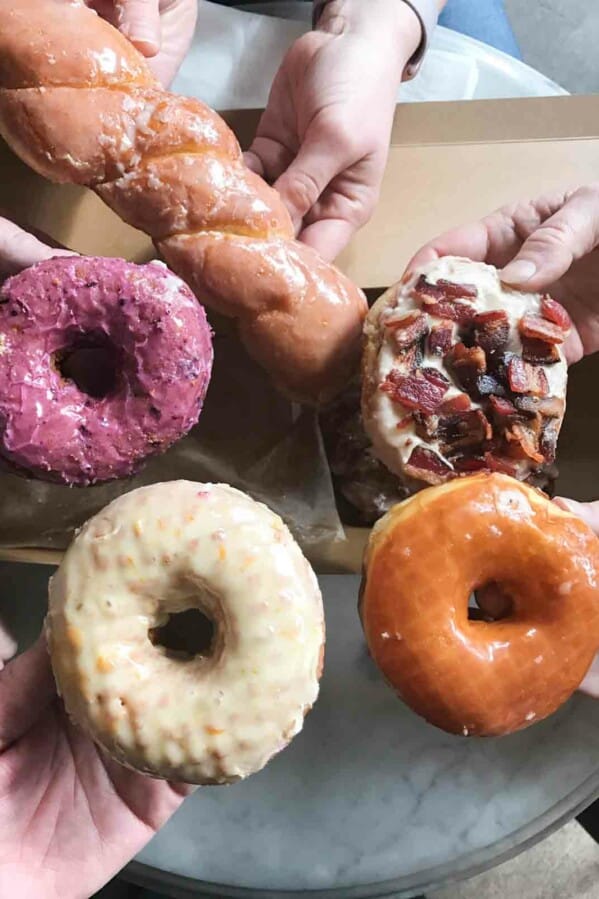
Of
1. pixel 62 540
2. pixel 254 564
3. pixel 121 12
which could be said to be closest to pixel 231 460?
pixel 62 540

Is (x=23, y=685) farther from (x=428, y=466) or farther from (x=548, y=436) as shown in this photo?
(x=548, y=436)

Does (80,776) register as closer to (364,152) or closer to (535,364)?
(535,364)

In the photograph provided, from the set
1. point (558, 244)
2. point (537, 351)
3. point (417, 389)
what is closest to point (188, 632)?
point (417, 389)

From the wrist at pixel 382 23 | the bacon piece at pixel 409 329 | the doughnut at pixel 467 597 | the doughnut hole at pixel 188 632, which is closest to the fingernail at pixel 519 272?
the bacon piece at pixel 409 329

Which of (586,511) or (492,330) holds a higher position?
(492,330)

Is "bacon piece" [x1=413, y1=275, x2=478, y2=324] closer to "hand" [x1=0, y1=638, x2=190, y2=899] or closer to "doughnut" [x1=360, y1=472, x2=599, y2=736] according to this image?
"doughnut" [x1=360, y1=472, x2=599, y2=736]

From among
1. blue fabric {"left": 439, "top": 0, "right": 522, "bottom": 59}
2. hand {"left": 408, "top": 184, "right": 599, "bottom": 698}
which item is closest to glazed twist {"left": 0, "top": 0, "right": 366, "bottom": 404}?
hand {"left": 408, "top": 184, "right": 599, "bottom": 698}
